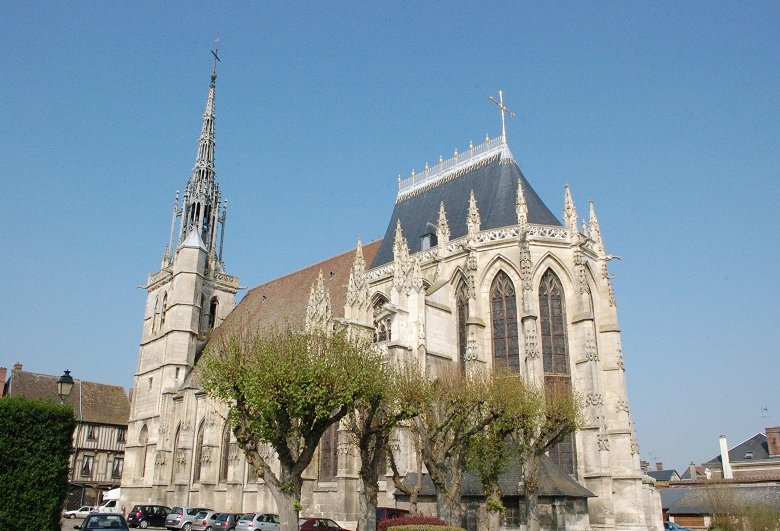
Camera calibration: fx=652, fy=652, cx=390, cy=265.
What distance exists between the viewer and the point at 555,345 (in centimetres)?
2339

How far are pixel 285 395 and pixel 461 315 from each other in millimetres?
11695

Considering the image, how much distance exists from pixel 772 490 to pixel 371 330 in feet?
73.8

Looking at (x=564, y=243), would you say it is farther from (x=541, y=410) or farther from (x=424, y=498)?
(x=424, y=498)

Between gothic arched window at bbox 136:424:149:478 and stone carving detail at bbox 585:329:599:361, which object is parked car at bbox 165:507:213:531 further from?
stone carving detail at bbox 585:329:599:361

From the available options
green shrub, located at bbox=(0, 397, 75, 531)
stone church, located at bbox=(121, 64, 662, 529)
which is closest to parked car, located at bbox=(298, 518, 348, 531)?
stone church, located at bbox=(121, 64, 662, 529)

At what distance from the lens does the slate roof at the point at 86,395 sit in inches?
1706

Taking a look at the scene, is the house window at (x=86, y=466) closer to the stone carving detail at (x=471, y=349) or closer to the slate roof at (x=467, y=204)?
the slate roof at (x=467, y=204)

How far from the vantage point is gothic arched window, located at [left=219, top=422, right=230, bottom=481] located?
3152cm

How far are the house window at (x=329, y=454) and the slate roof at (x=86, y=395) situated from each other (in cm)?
2311

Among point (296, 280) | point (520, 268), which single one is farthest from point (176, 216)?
point (520, 268)

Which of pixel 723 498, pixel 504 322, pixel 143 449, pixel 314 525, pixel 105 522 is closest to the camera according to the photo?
pixel 105 522

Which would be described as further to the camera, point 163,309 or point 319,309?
point 163,309

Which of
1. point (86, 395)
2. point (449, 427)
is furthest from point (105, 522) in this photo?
point (86, 395)

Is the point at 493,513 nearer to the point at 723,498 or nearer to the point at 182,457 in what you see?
the point at 723,498
